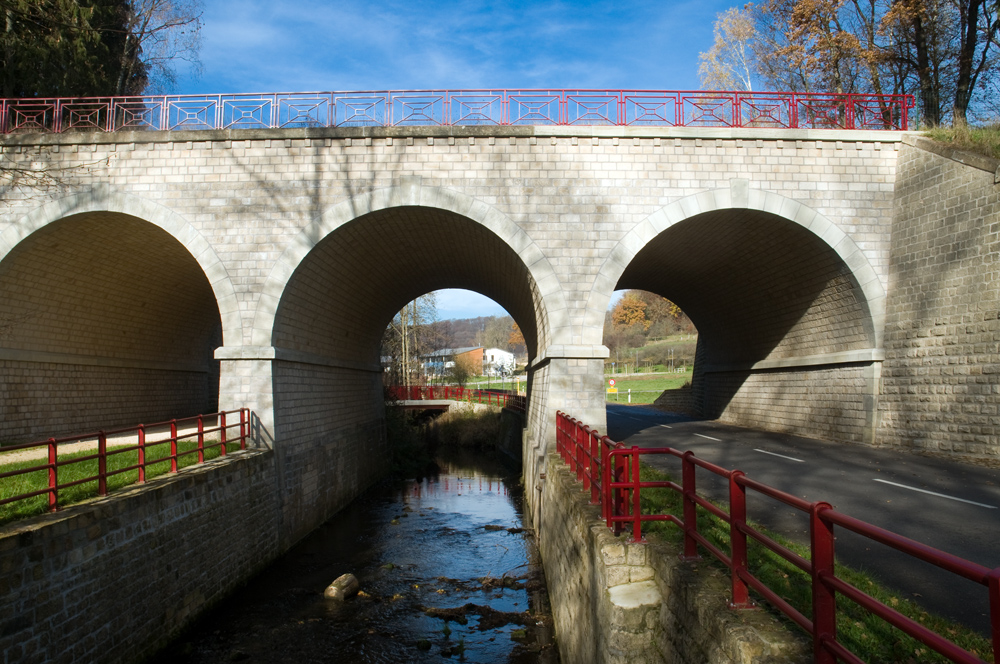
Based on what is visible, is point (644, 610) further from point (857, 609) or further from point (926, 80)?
point (926, 80)

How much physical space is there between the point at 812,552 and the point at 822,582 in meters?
0.19

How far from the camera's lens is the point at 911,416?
13.0 m

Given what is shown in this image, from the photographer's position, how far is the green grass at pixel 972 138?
12680mm

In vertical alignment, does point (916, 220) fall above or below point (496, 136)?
below

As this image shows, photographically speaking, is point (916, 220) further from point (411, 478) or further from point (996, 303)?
point (411, 478)

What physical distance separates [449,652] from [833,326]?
11.4 metres

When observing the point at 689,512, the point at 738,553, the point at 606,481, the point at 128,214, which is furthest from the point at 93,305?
the point at 738,553

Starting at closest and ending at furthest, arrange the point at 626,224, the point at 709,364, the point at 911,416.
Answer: the point at 911,416 → the point at 626,224 → the point at 709,364

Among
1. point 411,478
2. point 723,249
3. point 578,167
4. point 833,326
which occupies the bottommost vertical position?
point 411,478

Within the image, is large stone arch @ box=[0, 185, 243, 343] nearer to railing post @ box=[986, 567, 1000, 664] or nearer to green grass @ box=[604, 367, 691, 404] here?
railing post @ box=[986, 567, 1000, 664]

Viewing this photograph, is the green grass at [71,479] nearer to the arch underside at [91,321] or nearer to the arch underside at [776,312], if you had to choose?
the arch underside at [91,321]

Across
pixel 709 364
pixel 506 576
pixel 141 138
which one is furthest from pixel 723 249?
pixel 141 138

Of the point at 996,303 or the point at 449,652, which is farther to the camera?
the point at 996,303

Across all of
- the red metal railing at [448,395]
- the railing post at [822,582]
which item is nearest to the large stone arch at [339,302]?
the railing post at [822,582]
